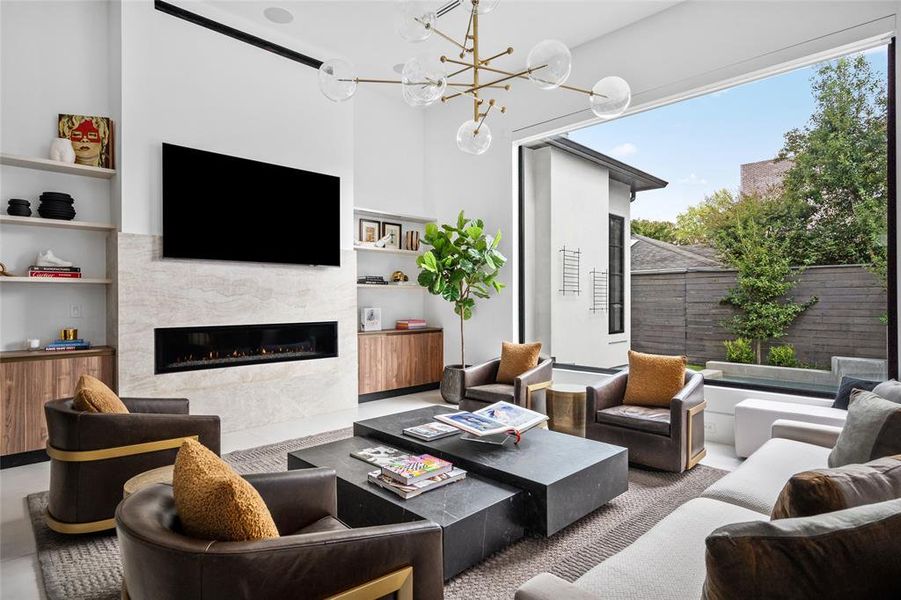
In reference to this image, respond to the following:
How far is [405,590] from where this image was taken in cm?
133

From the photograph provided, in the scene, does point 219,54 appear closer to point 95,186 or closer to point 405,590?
point 95,186

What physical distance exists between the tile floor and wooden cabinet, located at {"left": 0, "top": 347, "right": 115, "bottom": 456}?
0.23 m

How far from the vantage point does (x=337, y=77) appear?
270 cm

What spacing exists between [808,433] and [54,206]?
535 centimetres

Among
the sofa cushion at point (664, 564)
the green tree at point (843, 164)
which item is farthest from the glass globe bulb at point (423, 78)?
the green tree at point (843, 164)

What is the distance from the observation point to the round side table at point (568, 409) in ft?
13.8

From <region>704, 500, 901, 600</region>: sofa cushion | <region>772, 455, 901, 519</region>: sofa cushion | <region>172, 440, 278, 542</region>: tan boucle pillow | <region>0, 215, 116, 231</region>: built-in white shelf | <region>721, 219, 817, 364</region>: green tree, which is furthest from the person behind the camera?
<region>721, 219, 817, 364</region>: green tree

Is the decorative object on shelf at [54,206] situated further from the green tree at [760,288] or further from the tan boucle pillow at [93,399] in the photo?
the green tree at [760,288]

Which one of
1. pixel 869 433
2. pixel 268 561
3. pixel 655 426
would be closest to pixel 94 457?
pixel 268 561

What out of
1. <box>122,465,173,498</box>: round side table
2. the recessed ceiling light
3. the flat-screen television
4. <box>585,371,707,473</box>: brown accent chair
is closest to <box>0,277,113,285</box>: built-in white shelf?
the flat-screen television

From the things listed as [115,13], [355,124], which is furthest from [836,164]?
[115,13]

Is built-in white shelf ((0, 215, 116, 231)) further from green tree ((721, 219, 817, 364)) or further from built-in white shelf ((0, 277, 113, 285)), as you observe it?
green tree ((721, 219, 817, 364))

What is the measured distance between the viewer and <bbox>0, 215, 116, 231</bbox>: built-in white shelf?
3.59 meters

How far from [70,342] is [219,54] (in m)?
2.85
